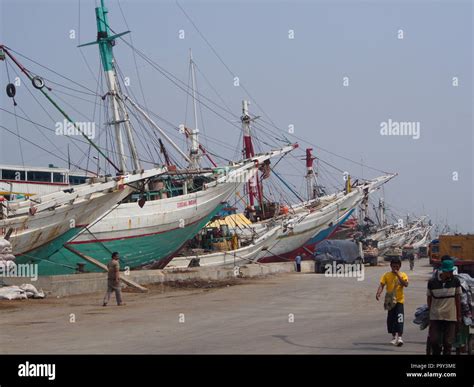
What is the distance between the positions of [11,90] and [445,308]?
62.0 ft

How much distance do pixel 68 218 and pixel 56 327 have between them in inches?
470

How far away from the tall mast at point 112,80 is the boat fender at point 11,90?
8313 millimetres

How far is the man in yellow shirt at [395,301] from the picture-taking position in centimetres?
1109

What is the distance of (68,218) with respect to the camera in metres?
24.9

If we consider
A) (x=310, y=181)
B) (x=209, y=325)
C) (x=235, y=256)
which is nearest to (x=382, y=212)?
(x=310, y=181)

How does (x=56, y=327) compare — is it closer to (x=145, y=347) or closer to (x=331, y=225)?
(x=145, y=347)

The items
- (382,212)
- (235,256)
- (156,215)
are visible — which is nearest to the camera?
(156,215)

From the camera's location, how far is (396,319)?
11133mm

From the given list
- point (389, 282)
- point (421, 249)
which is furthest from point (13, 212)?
point (421, 249)

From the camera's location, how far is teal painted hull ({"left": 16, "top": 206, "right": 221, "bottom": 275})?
2514cm

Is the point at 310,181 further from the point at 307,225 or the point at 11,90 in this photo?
the point at 11,90

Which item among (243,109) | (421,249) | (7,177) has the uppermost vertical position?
(243,109)

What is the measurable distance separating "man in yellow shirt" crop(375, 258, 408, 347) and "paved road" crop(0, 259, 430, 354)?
0.28 metres

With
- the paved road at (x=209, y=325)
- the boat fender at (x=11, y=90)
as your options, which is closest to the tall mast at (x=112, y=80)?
the boat fender at (x=11, y=90)
